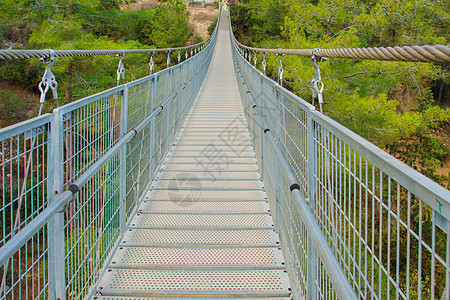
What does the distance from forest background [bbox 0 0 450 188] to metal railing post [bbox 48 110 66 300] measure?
12111 mm

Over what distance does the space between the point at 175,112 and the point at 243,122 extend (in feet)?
6.14

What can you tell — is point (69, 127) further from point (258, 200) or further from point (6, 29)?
point (6, 29)

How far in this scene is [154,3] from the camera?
168 ft

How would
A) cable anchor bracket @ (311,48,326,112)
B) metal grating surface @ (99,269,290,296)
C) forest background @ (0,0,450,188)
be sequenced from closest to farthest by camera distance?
1. cable anchor bracket @ (311,48,326,112)
2. metal grating surface @ (99,269,290,296)
3. forest background @ (0,0,450,188)

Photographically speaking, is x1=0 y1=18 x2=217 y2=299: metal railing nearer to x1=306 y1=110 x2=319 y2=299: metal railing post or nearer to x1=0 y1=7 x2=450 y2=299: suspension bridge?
x1=0 y1=7 x2=450 y2=299: suspension bridge

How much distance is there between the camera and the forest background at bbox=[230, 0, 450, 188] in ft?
48.3

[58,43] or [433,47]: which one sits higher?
[58,43]

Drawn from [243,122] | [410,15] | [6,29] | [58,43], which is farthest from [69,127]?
[6,29]

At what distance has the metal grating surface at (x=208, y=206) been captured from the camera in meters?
3.58

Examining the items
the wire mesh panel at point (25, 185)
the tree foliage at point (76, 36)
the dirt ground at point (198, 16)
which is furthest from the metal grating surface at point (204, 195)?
the dirt ground at point (198, 16)

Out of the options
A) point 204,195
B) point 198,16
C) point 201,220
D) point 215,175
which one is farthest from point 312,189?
point 198,16

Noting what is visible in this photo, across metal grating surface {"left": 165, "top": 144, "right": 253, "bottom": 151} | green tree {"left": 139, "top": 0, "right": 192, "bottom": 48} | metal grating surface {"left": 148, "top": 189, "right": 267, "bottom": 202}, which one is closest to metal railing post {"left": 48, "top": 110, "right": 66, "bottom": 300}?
metal grating surface {"left": 148, "top": 189, "right": 267, "bottom": 202}

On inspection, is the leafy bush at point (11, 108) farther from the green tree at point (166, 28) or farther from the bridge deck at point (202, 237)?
the green tree at point (166, 28)

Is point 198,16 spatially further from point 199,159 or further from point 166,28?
point 199,159
